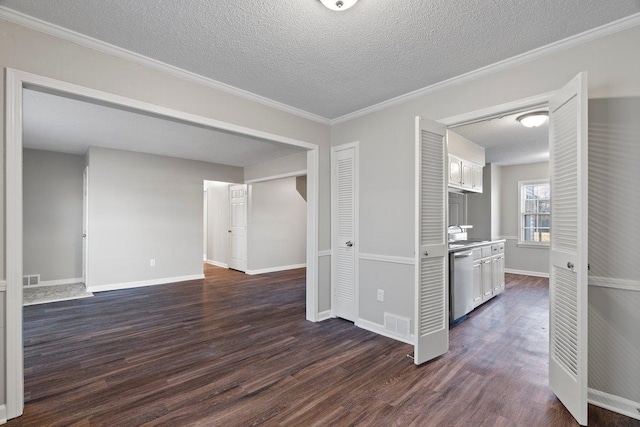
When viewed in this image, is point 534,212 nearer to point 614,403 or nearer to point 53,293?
point 614,403

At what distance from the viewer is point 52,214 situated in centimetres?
567

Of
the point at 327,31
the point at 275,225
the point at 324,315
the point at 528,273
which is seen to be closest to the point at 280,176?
the point at 275,225

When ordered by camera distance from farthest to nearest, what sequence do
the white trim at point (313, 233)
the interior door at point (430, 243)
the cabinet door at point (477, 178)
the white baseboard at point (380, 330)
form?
the cabinet door at point (477, 178) < the white trim at point (313, 233) < the white baseboard at point (380, 330) < the interior door at point (430, 243)

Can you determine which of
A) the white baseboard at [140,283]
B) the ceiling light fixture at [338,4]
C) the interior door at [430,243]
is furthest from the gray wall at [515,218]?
the white baseboard at [140,283]

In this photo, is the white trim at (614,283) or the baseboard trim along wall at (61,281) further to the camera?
the baseboard trim along wall at (61,281)

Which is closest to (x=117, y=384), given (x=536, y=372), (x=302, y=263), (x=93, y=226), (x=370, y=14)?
(x=370, y=14)

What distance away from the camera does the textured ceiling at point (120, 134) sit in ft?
11.4

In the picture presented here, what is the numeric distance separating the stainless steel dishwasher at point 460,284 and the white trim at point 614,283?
1.50 meters

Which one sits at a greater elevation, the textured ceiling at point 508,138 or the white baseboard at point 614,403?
the textured ceiling at point 508,138

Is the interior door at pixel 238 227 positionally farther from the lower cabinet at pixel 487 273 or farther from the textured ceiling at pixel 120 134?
the lower cabinet at pixel 487 273

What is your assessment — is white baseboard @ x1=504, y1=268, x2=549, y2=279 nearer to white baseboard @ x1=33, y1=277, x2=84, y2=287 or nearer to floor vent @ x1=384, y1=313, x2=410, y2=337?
floor vent @ x1=384, y1=313, x2=410, y2=337

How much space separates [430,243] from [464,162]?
2.41m

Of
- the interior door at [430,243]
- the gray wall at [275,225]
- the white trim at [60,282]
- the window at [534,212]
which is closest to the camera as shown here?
the interior door at [430,243]

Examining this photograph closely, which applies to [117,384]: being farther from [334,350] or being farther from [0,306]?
[334,350]
